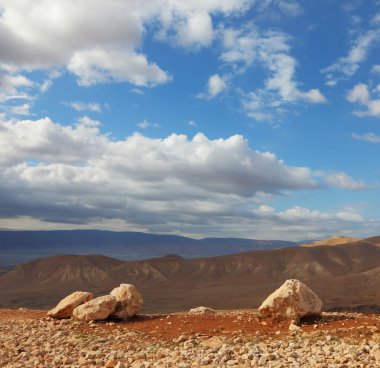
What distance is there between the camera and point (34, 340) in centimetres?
1588

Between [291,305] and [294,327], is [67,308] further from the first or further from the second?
[294,327]

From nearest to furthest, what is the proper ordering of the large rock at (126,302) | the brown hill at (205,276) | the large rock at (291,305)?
the large rock at (291,305) → the large rock at (126,302) → the brown hill at (205,276)

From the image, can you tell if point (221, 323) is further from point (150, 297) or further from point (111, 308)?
point (150, 297)

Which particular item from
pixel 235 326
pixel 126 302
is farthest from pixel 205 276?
pixel 235 326

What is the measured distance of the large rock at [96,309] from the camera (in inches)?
704

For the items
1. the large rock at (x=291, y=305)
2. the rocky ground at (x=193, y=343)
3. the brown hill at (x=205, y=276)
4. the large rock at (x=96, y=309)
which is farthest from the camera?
the brown hill at (x=205, y=276)

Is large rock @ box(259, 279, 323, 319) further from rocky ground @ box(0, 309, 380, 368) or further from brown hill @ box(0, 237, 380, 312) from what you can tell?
brown hill @ box(0, 237, 380, 312)

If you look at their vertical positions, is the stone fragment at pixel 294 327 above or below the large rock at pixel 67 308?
above

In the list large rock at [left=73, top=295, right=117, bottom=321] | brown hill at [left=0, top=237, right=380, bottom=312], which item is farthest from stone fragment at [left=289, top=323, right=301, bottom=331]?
brown hill at [left=0, top=237, right=380, bottom=312]

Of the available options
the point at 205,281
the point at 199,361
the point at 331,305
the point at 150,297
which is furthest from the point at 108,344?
the point at 205,281

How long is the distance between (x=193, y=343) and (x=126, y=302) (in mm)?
5811

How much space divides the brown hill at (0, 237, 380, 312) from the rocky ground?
188 ft

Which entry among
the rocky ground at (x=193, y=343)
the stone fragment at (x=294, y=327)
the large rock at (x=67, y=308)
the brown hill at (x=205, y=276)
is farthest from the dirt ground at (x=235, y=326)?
the brown hill at (x=205, y=276)

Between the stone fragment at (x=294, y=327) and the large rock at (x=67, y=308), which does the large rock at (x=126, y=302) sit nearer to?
the large rock at (x=67, y=308)
